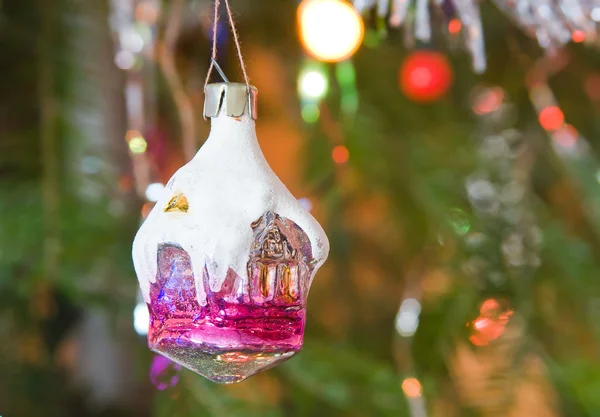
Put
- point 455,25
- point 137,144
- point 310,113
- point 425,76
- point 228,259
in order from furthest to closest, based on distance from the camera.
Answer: point 425,76 → point 310,113 → point 137,144 → point 455,25 → point 228,259

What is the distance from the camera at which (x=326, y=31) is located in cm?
59

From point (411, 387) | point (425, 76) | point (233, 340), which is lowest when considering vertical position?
point (411, 387)

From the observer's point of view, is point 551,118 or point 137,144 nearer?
point 137,144

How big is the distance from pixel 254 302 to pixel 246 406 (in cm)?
21

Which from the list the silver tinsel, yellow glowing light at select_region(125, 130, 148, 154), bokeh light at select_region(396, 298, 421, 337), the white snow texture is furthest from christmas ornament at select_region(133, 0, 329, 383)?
bokeh light at select_region(396, 298, 421, 337)

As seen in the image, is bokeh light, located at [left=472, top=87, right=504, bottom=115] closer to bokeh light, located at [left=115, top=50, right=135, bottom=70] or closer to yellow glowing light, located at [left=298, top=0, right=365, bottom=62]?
yellow glowing light, located at [left=298, top=0, right=365, bottom=62]

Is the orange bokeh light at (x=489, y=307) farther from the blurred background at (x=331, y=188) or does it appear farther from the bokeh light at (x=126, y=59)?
the bokeh light at (x=126, y=59)

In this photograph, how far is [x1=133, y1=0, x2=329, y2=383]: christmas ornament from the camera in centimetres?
26

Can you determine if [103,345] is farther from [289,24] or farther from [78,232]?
[289,24]

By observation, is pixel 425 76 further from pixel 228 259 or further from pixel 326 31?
pixel 228 259

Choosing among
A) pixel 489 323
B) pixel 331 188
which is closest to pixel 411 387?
pixel 489 323

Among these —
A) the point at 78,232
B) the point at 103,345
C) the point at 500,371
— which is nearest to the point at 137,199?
the point at 78,232

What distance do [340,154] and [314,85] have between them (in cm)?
7

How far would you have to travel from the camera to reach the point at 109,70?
654 millimetres
